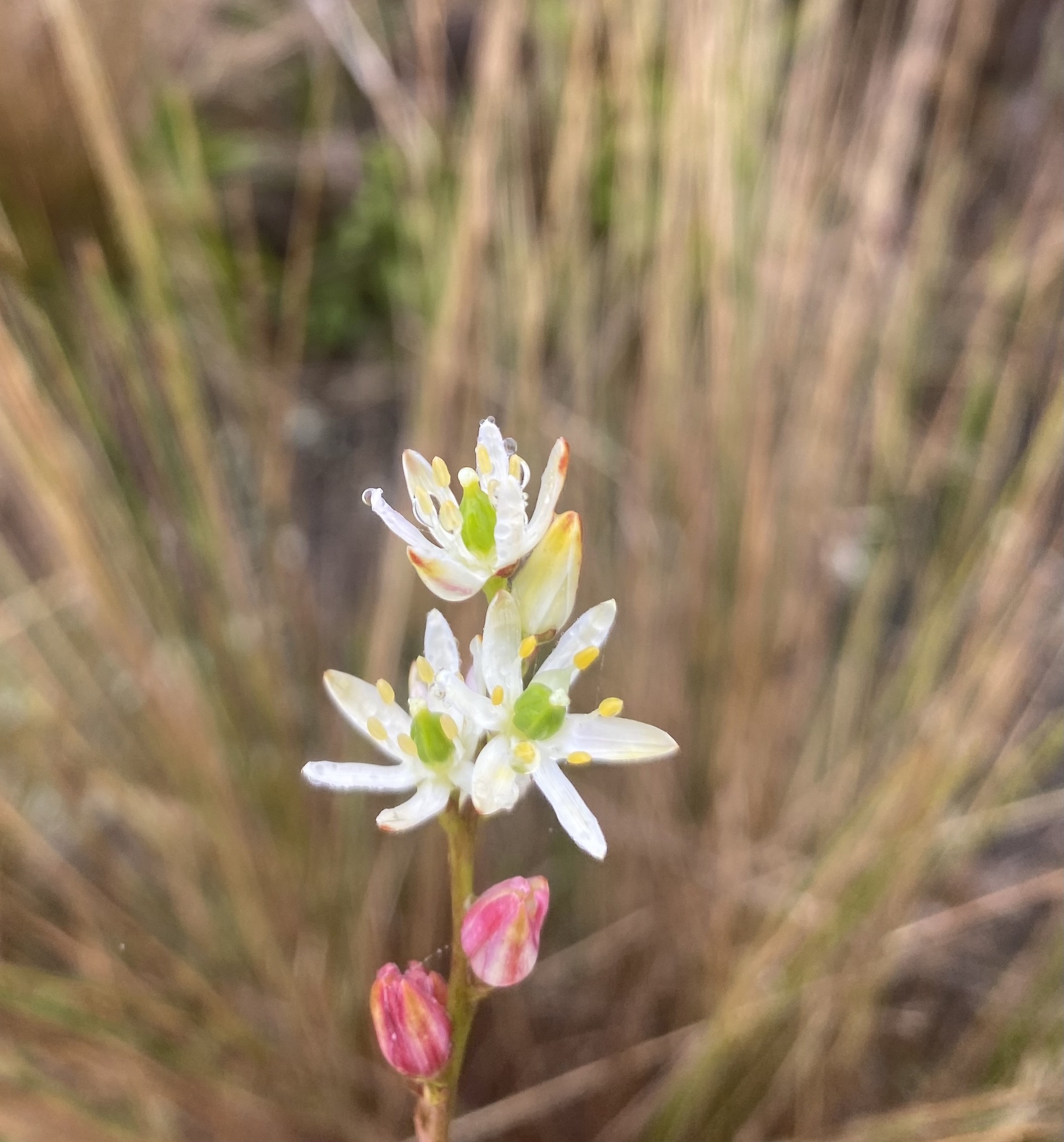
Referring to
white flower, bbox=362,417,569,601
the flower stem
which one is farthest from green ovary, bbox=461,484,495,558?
the flower stem

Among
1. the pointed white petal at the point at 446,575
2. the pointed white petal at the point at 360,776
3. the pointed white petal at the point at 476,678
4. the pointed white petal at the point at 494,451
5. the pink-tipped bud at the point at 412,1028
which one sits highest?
the pointed white petal at the point at 494,451

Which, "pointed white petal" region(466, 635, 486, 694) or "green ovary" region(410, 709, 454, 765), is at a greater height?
"pointed white petal" region(466, 635, 486, 694)

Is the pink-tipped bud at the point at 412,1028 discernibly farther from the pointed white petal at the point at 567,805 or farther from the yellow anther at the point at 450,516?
the yellow anther at the point at 450,516

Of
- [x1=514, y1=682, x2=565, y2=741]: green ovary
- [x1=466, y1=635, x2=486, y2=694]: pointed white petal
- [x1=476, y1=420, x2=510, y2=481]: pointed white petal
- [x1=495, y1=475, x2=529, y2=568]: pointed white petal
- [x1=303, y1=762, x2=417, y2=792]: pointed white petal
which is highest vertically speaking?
[x1=476, y1=420, x2=510, y2=481]: pointed white petal

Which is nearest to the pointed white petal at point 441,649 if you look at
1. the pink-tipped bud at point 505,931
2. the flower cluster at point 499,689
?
the flower cluster at point 499,689

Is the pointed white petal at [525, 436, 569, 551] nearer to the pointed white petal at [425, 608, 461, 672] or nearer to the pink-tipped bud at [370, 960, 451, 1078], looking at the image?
the pointed white petal at [425, 608, 461, 672]

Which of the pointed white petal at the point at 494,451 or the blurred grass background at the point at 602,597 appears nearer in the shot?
the pointed white petal at the point at 494,451

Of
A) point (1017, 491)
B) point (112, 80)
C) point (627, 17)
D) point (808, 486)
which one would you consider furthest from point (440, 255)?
point (112, 80)

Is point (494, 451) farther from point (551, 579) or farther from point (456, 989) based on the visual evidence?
point (456, 989)
